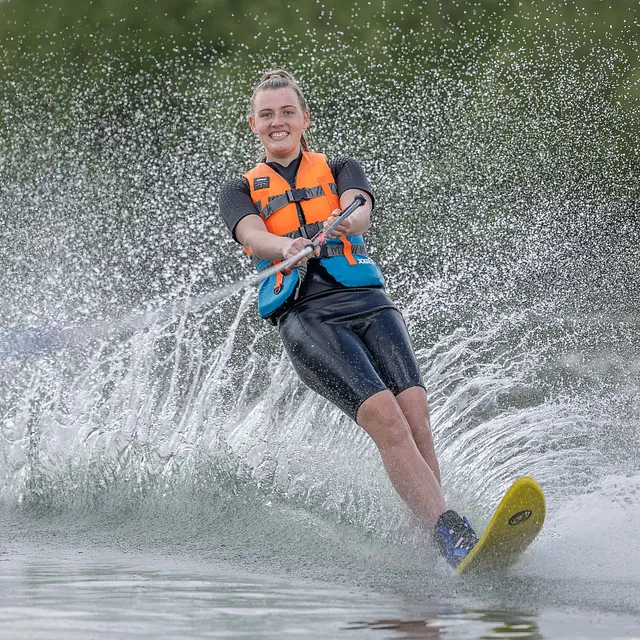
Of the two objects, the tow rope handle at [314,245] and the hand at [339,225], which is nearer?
the tow rope handle at [314,245]

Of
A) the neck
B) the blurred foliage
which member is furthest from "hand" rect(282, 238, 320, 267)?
the blurred foliage

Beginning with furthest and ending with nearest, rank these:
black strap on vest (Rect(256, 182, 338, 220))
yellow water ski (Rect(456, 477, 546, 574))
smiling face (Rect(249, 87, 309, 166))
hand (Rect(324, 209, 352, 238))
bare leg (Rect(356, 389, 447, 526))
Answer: smiling face (Rect(249, 87, 309, 166)) → black strap on vest (Rect(256, 182, 338, 220)) → hand (Rect(324, 209, 352, 238)) → bare leg (Rect(356, 389, 447, 526)) → yellow water ski (Rect(456, 477, 546, 574))

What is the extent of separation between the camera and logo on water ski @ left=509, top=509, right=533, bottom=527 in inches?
149

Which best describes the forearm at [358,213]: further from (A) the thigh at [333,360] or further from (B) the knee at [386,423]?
(B) the knee at [386,423]

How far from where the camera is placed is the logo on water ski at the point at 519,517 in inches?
149

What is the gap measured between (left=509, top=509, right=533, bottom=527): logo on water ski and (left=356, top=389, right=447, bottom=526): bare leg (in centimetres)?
37

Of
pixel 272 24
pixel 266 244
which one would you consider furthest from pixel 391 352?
pixel 272 24

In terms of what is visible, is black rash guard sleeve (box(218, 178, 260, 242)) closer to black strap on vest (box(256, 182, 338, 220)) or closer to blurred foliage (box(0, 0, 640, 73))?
black strap on vest (box(256, 182, 338, 220))

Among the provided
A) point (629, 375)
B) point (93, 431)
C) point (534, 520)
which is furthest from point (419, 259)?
point (534, 520)

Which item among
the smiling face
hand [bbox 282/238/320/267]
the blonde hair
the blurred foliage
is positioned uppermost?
the blurred foliage

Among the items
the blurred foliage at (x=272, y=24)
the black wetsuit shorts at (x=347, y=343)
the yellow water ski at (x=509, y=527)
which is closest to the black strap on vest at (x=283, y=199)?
the black wetsuit shorts at (x=347, y=343)

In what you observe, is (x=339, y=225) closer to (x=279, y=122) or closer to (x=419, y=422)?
(x=279, y=122)

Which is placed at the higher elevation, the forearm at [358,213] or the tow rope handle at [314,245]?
the forearm at [358,213]

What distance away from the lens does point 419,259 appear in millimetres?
12836
